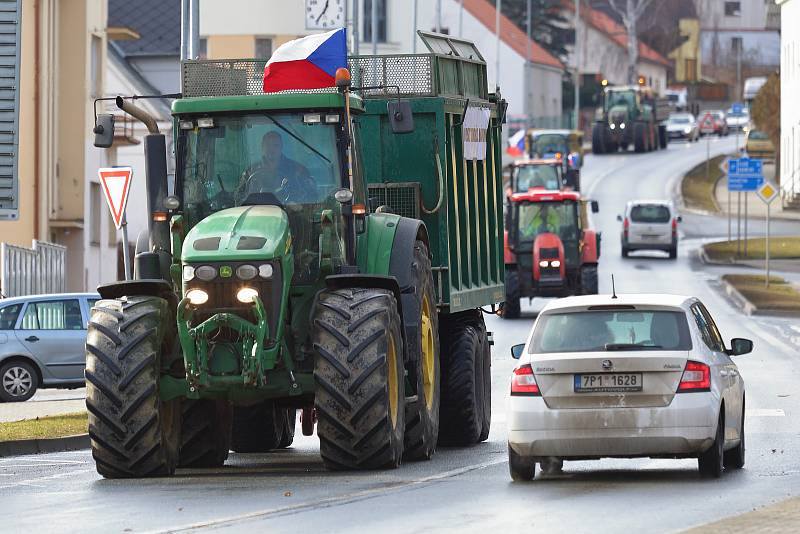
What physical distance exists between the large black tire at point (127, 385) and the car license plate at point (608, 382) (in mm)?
3167

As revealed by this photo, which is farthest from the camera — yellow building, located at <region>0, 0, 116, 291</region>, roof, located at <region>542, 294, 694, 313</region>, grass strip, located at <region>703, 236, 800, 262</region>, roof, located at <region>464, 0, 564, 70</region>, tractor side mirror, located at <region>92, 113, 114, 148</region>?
roof, located at <region>464, 0, 564, 70</region>

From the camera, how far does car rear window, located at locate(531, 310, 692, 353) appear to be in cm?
1516

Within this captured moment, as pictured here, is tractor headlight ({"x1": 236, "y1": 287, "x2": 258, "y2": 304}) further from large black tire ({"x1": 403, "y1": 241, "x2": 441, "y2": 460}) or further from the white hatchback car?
the white hatchback car

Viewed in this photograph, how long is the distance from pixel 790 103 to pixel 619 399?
78156 millimetres

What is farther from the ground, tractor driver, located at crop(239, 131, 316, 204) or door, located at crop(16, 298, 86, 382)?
tractor driver, located at crop(239, 131, 316, 204)

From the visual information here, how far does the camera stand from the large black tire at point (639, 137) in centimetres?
10375

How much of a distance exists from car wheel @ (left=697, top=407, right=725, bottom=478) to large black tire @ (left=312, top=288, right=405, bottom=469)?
2348mm

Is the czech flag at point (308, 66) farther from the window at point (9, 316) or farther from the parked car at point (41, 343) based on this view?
the window at point (9, 316)

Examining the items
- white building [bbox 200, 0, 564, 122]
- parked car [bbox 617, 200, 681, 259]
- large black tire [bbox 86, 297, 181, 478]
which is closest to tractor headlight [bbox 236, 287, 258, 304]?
large black tire [bbox 86, 297, 181, 478]

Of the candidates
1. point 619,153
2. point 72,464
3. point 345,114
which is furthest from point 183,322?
point 619,153

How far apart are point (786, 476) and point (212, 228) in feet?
15.7

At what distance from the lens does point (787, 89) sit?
92.1 meters

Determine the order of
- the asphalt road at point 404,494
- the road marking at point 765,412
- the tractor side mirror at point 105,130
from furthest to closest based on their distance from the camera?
the road marking at point 765,412 < the tractor side mirror at point 105,130 < the asphalt road at point 404,494

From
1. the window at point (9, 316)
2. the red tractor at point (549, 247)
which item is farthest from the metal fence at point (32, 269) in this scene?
the red tractor at point (549, 247)
